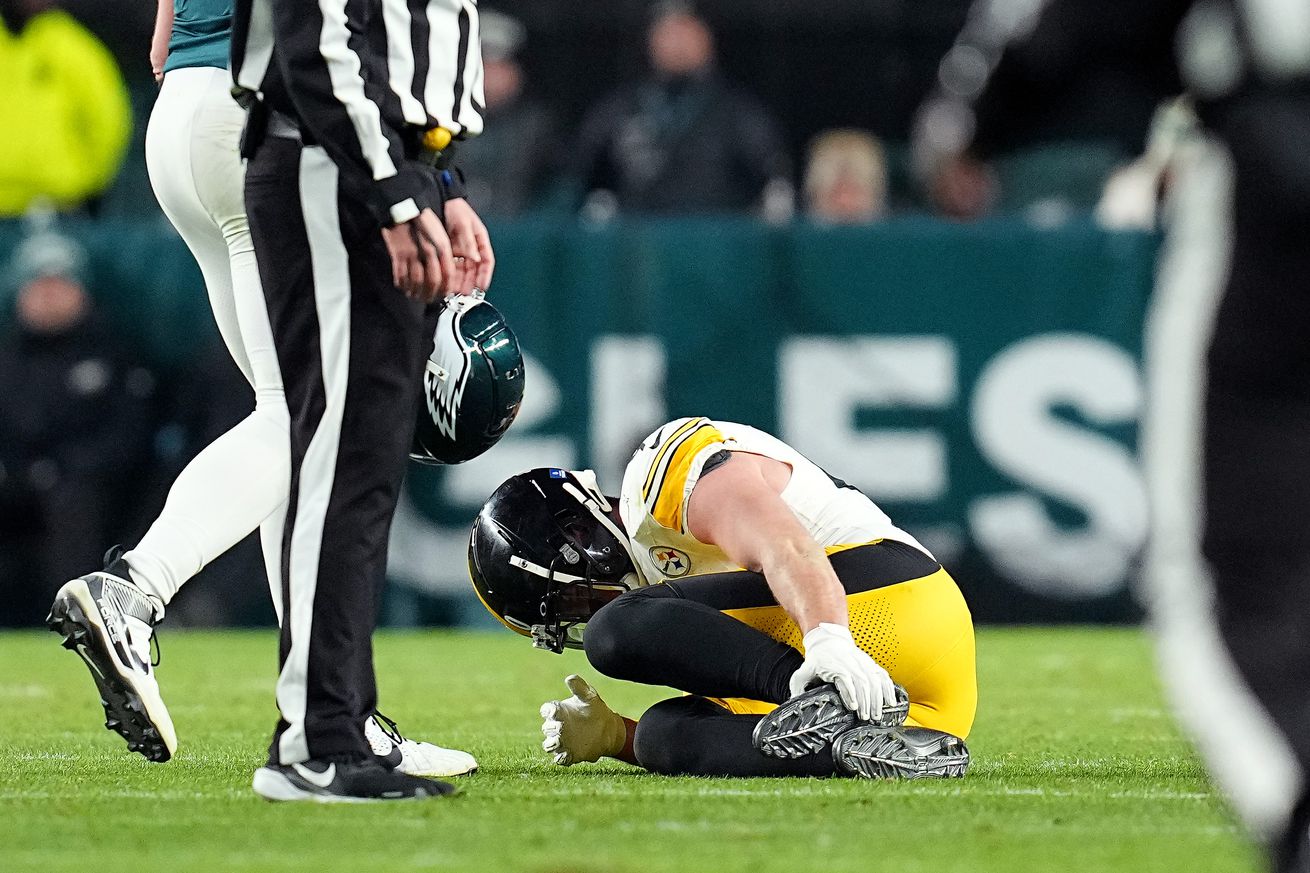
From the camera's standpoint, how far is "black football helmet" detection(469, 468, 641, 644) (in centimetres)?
455

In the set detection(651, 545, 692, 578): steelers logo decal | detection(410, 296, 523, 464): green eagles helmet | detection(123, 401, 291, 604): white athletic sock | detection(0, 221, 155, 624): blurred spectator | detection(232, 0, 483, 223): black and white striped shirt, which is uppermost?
detection(232, 0, 483, 223): black and white striped shirt

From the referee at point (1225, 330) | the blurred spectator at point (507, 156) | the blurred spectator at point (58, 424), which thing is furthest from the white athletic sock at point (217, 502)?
the blurred spectator at point (507, 156)

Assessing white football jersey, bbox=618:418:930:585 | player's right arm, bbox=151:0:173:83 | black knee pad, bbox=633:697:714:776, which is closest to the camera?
black knee pad, bbox=633:697:714:776

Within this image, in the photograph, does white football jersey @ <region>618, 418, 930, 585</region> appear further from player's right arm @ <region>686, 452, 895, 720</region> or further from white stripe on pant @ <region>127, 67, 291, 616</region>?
white stripe on pant @ <region>127, 67, 291, 616</region>

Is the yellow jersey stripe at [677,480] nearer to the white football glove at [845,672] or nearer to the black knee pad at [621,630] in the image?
the black knee pad at [621,630]

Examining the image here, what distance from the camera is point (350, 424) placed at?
3.38 m

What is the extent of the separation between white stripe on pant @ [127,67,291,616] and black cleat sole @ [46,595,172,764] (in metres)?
0.18

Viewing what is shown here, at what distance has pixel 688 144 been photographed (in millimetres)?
9539

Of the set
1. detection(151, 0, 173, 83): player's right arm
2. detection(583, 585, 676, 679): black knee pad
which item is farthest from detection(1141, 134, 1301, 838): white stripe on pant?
detection(151, 0, 173, 83): player's right arm

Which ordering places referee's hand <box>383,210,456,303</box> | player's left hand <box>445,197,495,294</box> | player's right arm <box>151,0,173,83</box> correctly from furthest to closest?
1. player's right arm <box>151,0,173,83</box>
2. player's left hand <box>445,197,495,294</box>
3. referee's hand <box>383,210,456,303</box>

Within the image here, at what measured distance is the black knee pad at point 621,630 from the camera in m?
4.14

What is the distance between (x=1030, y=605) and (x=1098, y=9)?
6357mm

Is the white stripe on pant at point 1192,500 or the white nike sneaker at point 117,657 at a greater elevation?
the white stripe on pant at point 1192,500

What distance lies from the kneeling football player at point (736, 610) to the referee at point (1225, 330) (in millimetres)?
1508
